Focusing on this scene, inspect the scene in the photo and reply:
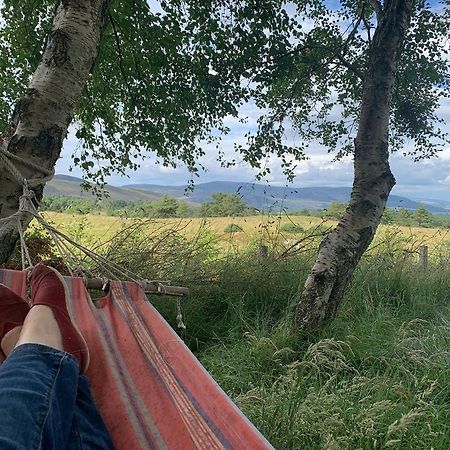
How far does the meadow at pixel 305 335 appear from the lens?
1264 mm

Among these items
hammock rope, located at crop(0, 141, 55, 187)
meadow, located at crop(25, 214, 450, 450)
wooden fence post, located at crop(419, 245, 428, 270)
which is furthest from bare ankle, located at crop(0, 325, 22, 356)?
wooden fence post, located at crop(419, 245, 428, 270)

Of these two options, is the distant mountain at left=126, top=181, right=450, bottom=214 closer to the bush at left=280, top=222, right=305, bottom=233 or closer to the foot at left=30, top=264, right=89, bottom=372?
the bush at left=280, top=222, right=305, bottom=233

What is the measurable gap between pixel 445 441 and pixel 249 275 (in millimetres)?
1551

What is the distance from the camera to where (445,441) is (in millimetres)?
1255

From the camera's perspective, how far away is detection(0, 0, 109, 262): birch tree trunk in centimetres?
130

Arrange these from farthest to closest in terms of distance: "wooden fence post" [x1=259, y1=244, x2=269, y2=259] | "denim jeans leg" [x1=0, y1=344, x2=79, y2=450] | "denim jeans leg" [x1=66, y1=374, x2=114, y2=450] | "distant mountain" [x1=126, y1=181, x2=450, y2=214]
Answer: "distant mountain" [x1=126, y1=181, x2=450, y2=214] < "wooden fence post" [x1=259, y1=244, x2=269, y2=259] < "denim jeans leg" [x1=66, y1=374, x2=114, y2=450] < "denim jeans leg" [x1=0, y1=344, x2=79, y2=450]

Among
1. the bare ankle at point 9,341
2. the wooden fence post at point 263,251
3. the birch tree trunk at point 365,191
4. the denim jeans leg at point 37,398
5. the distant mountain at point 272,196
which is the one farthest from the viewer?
the distant mountain at point 272,196

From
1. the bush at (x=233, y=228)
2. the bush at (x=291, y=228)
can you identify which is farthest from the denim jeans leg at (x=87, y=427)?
the bush at (x=291, y=228)

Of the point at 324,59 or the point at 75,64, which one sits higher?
the point at 324,59

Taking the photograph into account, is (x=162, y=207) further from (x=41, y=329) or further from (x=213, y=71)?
(x=41, y=329)

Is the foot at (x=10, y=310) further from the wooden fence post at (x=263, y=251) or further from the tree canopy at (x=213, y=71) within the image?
the wooden fence post at (x=263, y=251)

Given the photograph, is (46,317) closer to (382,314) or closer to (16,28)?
(382,314)

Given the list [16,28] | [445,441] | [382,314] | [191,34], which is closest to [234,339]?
[382,314]

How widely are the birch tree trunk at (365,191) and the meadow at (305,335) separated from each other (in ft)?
0.49
